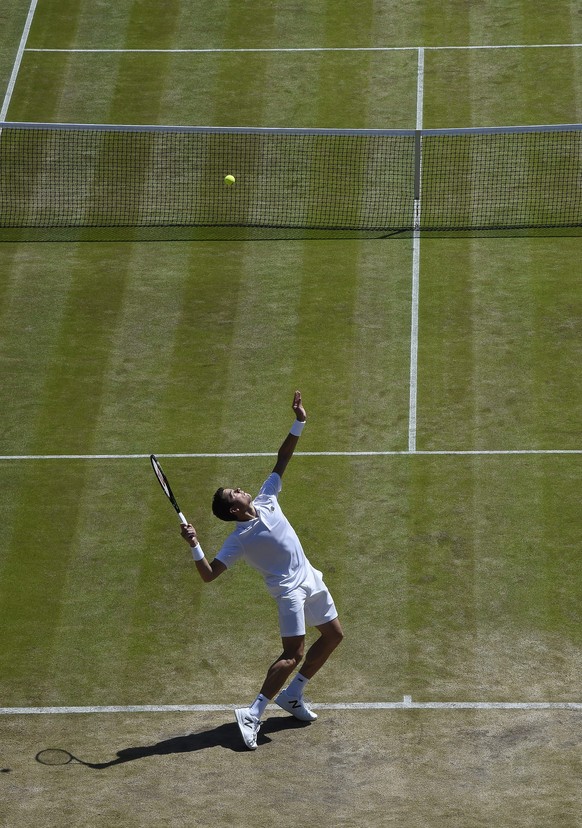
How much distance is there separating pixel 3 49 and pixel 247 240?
8.82 meters

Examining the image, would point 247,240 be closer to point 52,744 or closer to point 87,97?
point 87,97

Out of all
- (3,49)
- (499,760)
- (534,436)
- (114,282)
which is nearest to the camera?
(499,760)

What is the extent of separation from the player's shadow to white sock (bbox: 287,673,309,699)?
319 mm

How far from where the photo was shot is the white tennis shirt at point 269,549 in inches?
442

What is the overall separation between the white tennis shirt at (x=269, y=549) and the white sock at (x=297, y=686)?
793mm

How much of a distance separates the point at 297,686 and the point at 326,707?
25.5 inches

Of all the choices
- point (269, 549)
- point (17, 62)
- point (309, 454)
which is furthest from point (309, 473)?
point (17, 62)

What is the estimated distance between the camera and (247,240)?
21312 mm


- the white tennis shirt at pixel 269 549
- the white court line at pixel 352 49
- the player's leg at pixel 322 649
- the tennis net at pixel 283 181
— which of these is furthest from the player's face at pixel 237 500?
the white court line at pixel 352 49

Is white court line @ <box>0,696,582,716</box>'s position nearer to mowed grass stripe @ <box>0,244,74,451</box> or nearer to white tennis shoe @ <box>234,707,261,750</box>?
white tennis shoe @ <box>234,707,261,750</box>

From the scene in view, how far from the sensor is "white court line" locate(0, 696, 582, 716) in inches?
472

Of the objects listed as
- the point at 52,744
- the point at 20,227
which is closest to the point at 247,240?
the point at 20,227

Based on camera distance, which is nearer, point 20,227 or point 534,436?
point 534,436

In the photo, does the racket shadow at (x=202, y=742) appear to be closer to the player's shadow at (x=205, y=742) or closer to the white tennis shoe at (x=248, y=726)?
the player's shadow at (x=205, y=742)
